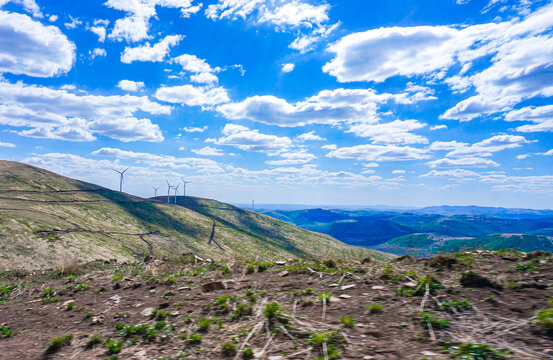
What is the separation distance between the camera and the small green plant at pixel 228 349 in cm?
599

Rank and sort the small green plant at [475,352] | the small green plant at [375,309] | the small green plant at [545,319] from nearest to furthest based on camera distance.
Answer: the small green plant at [475,352], the small green plant at [545,319], the small green plant at [375,309]

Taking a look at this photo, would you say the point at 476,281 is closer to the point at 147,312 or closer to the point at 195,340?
the point at 195,340

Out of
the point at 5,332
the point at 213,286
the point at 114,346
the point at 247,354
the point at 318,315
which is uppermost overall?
the point at 318,315

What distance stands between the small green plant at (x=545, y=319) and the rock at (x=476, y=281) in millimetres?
1527

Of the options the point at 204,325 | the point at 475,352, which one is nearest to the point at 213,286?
the point at 204,325

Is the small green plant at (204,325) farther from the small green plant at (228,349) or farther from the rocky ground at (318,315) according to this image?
the small green plant at (228,349)

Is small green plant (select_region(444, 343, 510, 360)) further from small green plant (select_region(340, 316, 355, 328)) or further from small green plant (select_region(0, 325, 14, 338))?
small green plant (select_region(0, 325, 14, 338))

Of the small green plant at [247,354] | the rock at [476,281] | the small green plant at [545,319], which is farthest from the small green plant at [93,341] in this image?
the small green plant at [545,319]

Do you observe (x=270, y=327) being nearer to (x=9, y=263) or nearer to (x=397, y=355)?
(x=397, y=355)

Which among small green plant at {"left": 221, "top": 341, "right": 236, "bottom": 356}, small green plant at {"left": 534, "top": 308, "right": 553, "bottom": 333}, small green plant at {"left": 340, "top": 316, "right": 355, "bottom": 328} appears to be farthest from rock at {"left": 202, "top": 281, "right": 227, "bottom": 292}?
small green plant at {"left": 534, "top": 308, "right": 553, "bottom": 333}

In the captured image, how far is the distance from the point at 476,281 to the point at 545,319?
2.12m

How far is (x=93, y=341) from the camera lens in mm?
7332

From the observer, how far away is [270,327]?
22.1 feet

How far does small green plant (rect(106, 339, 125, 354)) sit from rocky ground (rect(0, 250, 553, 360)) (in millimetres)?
26
